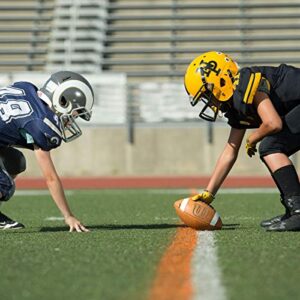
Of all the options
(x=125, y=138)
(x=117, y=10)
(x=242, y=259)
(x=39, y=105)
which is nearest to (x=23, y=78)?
(x=125, y=138)

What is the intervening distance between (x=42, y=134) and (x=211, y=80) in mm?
1096

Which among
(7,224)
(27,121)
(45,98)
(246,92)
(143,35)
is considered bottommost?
(7,224)

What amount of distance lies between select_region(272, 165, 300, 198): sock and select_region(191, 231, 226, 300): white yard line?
687 mm

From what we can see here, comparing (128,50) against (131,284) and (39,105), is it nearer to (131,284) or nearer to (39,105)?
(39,105)

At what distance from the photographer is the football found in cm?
554

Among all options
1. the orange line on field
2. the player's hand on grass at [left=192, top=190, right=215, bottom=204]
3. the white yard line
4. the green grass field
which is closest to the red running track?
the green grass field

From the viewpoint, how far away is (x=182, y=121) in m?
14.6

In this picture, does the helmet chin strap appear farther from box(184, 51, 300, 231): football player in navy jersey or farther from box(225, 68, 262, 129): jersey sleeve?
box(225, 68, 262, 129): jersey sleeve

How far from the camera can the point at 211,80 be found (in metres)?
5.30

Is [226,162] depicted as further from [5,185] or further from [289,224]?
[5,185]

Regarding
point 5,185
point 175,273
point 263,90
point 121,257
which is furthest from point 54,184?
point 175,273

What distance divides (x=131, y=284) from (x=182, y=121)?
1128 centimetres

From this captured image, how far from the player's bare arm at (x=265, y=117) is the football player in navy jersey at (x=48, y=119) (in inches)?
41.6

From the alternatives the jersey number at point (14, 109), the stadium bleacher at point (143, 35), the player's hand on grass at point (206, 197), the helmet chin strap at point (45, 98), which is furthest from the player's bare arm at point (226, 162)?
the stadium bleacher at point (143, 35)
